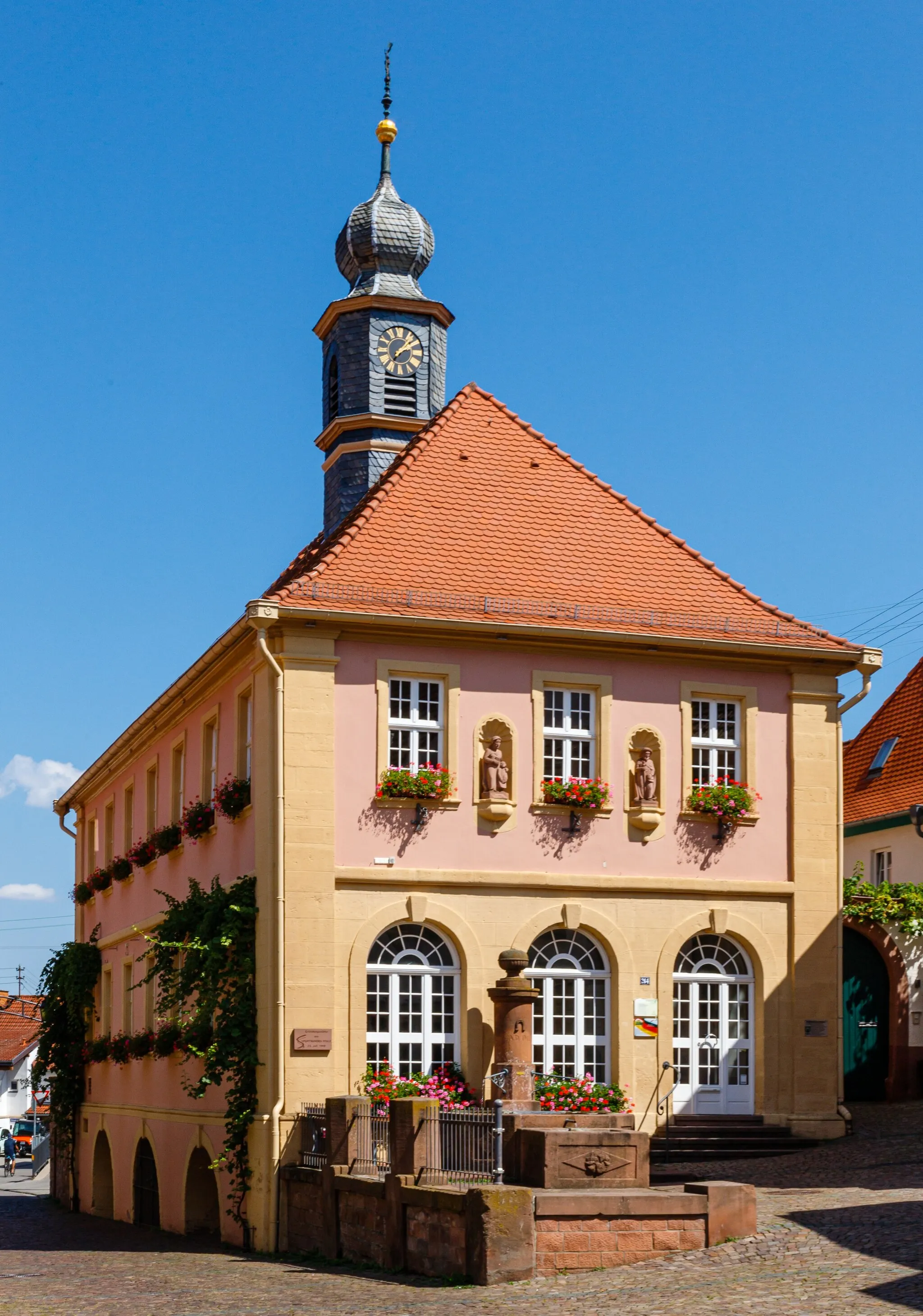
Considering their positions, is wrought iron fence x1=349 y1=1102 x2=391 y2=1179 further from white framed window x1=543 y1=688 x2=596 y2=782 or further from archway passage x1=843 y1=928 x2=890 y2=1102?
archway passage x1=843 y1=928 x2=890 y2=1102

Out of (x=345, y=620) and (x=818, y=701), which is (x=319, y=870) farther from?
(x=818, y=701)

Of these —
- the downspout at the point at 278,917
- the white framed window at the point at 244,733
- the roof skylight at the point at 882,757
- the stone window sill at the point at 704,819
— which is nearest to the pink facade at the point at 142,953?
the white framed window at the point at 244,733

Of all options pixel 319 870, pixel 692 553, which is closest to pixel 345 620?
pixel 319 870

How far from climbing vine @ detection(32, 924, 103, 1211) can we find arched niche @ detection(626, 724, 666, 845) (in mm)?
14457

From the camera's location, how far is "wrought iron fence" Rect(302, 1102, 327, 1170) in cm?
2144

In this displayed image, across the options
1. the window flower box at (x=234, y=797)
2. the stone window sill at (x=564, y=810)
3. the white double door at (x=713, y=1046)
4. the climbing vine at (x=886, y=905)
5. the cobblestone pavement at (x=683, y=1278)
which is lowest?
the cobblestone pavement at (x=683, y=1278)

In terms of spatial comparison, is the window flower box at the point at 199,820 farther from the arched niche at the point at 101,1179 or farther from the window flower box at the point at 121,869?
the arched niche at the point at 101,1179

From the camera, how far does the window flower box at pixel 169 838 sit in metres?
28.6

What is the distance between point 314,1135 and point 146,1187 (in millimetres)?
10313

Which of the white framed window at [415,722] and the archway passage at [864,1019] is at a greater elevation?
the white framed window at [415,722]

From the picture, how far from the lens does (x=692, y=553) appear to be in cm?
2698

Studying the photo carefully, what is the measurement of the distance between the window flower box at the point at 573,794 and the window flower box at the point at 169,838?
6.55 meters

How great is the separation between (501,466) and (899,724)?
12783 millimetres

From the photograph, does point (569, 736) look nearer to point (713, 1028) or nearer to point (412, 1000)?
A: point (412, 1000)
